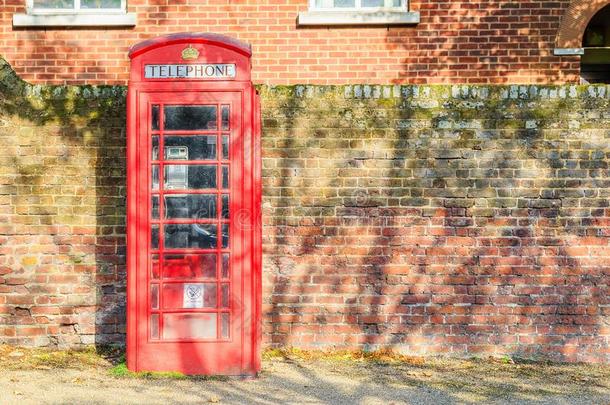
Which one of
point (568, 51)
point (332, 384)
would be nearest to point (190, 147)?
point (332, 384)

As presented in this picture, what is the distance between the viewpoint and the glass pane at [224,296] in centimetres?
593

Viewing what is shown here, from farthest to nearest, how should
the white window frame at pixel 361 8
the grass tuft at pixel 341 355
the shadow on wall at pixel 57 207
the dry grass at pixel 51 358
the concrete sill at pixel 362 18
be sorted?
the white window frame at pixel 361 8, the concrete sill at pixel 362 18, the shadow on wall at pixel 57 207, the grass tuft at pixel 341 355, the dry grass at pixel 51 358

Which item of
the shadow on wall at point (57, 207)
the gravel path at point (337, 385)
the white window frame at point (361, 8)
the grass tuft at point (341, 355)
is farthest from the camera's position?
the white window frame at point (361, 8)

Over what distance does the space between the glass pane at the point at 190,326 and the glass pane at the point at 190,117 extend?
142 cm

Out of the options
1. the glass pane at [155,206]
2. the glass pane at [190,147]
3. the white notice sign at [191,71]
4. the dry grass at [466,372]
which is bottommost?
the dry grass at [466,372]

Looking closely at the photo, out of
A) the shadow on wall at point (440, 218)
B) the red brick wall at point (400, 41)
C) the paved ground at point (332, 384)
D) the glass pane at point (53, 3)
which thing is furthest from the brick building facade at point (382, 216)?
the glass pane at point (53, 3)

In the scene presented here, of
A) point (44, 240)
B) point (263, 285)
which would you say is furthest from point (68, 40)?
point (263, 285)

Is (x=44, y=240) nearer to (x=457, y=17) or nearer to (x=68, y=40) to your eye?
(x=68, y=40)

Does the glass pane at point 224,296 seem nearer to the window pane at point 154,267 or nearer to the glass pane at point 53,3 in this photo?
the window pane at point 154,267

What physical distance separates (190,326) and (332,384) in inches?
45.4

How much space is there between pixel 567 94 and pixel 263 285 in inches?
119

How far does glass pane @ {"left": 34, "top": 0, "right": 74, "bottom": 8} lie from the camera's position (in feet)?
30.3

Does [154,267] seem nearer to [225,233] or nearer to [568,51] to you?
[225,233]

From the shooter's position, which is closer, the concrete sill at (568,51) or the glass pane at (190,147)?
the glass pane at (190,147)
